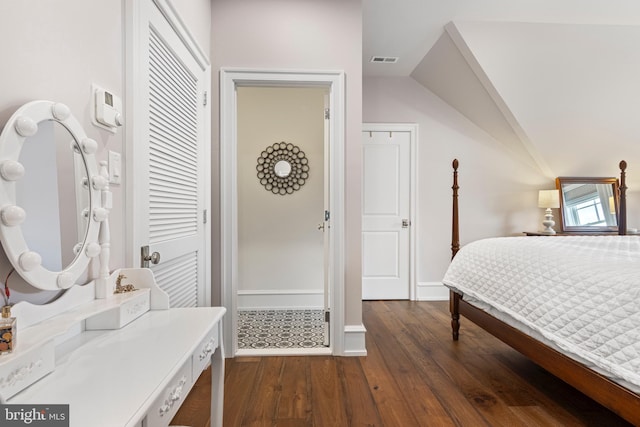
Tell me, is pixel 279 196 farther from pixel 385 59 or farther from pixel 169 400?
pixel 169 400

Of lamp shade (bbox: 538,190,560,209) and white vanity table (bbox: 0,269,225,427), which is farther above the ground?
lamp shade (bbox: 538,190,560,209)

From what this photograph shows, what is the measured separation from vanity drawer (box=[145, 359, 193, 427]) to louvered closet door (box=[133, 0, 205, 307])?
0.74 meters

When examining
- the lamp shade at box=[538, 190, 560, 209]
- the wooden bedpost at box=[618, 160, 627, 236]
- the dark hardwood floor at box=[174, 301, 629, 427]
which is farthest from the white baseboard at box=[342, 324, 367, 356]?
the wooden bedpost at box=[618, 160, 627, 236]

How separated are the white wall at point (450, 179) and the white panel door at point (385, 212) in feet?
0.61

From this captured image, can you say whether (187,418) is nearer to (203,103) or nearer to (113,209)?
(113,209)

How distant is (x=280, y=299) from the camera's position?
147 inches

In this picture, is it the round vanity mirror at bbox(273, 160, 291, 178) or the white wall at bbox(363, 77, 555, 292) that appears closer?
the round vanity mirror at bbox(273, 160, 291, 178)

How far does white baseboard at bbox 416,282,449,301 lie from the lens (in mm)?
4055

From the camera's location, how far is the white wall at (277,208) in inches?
147

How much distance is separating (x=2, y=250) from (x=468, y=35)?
351 centimetres

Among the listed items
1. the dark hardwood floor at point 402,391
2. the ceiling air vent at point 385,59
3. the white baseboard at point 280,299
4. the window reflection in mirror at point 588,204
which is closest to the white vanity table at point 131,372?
the dark hardwood floor at point 402,391

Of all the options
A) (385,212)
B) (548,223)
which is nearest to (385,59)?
(385,212)

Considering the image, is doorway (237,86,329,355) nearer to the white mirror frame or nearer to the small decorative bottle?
the white mirror frame

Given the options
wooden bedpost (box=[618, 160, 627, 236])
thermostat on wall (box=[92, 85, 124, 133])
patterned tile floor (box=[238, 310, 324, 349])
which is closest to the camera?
thermostat on wall (box=[92, 85, 124, 133])
